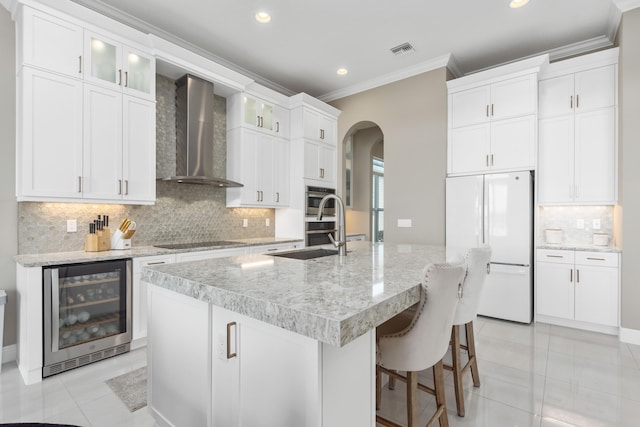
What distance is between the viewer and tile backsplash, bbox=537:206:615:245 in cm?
362

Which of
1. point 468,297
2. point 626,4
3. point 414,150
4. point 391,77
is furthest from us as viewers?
point 391,77

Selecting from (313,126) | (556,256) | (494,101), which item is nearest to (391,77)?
(313,126)

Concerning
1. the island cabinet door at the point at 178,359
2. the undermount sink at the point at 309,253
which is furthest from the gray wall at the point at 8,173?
the undermount sink at the point at 309,253

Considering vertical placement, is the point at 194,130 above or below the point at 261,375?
above

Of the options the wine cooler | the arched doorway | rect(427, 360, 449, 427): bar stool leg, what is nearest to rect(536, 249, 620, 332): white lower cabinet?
rect(427, 360, 449, 427): bar stool leg

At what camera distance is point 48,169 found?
255 centimetres

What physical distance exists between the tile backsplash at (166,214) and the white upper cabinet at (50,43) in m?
0.94

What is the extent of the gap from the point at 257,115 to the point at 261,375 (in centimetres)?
383

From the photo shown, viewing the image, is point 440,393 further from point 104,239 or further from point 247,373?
point 104,239

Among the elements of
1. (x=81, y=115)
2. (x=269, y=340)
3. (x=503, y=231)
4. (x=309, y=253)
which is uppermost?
(x=81, y=115)

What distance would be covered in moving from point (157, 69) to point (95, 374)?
3.00 metres

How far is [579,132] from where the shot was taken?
3.56 meters

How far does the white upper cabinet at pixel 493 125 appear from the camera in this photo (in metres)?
3.64

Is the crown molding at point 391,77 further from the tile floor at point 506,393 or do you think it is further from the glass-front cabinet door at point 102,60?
the tile floor at point 506,393
